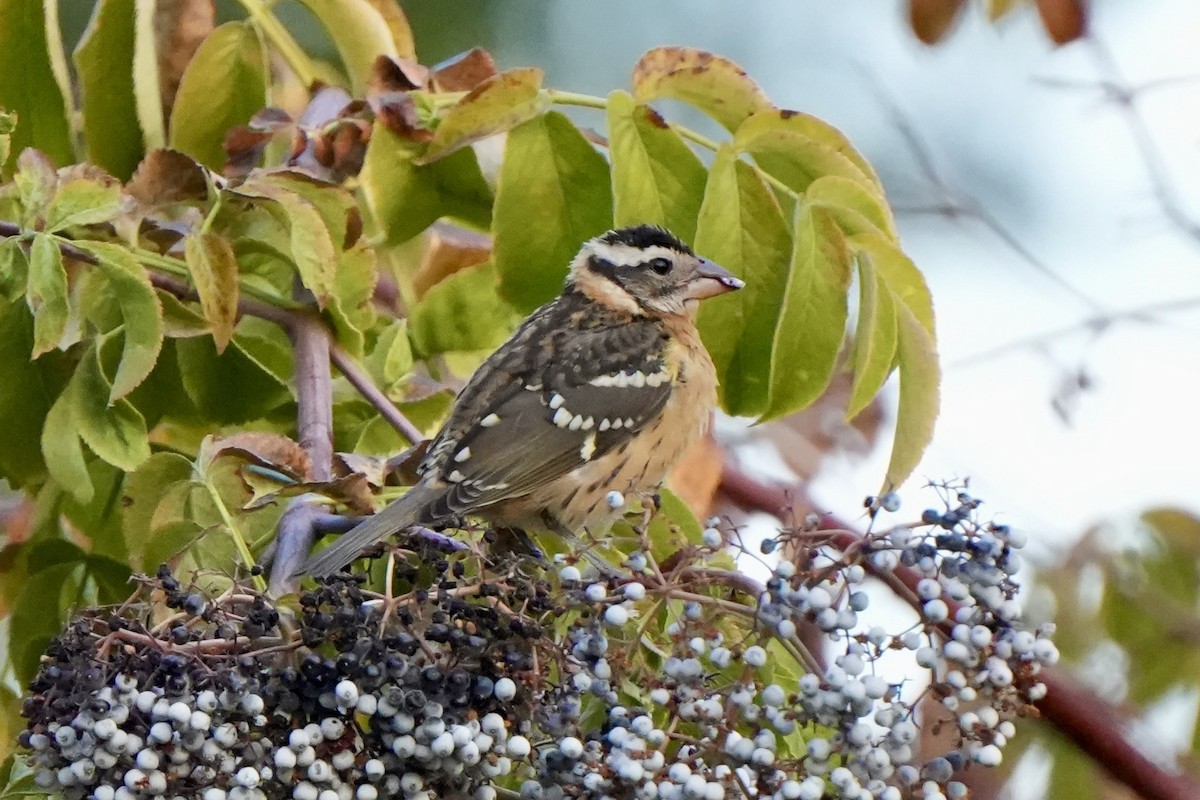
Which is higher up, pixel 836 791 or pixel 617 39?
pixel 836 791

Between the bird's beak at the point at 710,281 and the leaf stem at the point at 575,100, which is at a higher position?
the leaf stem at the point at 575,100

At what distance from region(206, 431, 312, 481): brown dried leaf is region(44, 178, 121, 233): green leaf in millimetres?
404

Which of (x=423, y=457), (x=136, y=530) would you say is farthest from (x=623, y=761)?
(x=136, y=530)

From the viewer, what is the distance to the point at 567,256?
293cm

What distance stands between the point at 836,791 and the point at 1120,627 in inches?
92.0

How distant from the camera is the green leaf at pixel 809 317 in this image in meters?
2.58

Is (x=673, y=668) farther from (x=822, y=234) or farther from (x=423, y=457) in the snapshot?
(x=822, y=234)

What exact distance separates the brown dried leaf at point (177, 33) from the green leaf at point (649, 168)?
0.96 metres

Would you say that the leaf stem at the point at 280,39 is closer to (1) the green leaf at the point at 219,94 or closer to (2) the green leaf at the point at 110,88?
(1) the green leaf at the point at 219,94

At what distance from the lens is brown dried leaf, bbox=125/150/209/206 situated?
2.60 metres

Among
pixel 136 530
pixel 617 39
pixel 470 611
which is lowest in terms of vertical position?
pixel 617 39

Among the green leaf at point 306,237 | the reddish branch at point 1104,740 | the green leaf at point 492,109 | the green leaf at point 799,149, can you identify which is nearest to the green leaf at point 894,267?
the green leaf at point 799,149

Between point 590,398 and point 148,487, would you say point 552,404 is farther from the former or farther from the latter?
point 148,487

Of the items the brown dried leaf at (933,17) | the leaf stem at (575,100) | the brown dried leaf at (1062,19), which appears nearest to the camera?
the leaf stem at (575,100)
